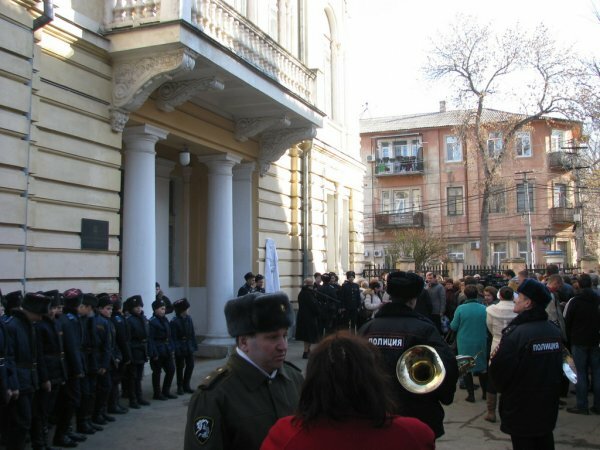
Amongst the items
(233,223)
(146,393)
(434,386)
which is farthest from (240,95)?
(434,386)

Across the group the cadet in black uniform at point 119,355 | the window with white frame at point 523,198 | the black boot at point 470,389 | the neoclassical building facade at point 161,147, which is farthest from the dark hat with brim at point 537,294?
the window with white frame at point 523,198

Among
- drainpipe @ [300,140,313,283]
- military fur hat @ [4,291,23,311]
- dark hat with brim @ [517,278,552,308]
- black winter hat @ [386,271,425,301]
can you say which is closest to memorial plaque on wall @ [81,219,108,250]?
military fur hat @ [4,291,23,311]

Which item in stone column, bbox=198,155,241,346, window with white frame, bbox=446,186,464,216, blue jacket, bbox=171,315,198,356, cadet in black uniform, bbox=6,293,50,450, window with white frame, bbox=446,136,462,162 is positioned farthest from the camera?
window with white frame, bbox=446,136,462,162

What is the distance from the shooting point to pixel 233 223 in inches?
615

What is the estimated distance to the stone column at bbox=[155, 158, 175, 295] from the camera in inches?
581

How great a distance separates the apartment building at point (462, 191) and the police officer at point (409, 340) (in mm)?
37359

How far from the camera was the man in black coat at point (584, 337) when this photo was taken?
8.80m

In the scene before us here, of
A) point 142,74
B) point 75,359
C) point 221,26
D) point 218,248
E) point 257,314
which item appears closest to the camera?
point 257,314

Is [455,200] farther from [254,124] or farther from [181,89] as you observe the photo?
[181,89]

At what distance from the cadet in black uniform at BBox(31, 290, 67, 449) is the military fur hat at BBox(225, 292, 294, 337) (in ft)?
15.1

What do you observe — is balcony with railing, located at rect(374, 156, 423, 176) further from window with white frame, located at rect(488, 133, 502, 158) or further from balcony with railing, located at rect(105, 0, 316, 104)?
balcony with railing, located at rect(105, 0, 316, 104)

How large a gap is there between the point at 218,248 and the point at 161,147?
2.82 metres

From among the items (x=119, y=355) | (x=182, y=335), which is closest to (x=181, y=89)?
(x=182, y=335)

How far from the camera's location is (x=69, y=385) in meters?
7.33
